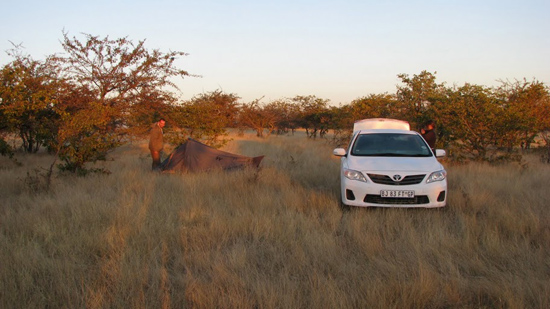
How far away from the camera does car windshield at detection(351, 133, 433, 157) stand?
643 centimetres

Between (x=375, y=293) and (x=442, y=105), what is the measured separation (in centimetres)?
1241

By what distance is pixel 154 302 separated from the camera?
2.96 meters

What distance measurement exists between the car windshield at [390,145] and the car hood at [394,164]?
30cm

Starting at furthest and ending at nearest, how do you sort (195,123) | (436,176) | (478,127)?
1. (195,123)
2. (478,127)
3. (436,176)

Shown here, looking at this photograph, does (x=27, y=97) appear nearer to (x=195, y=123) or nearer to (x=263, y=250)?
(x=195, y=123)

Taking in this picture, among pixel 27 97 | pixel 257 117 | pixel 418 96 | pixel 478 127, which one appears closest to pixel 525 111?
pixel 478 127

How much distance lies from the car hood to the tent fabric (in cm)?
447

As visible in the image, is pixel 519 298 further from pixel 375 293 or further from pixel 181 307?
pixel 181 307

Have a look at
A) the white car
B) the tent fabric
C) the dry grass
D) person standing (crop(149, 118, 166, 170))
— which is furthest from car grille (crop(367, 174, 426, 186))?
person standing (crop(149, 118, 166, 170))

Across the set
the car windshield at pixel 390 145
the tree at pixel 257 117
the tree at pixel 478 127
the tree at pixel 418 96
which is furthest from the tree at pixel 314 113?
the car windshield at pixel 390 145

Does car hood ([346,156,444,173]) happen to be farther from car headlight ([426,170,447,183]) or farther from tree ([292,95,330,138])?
tree ([292,95,330,138])

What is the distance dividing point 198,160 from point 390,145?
5.37 meters

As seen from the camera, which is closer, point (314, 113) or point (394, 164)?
point (394, 164)

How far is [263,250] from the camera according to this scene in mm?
4125
